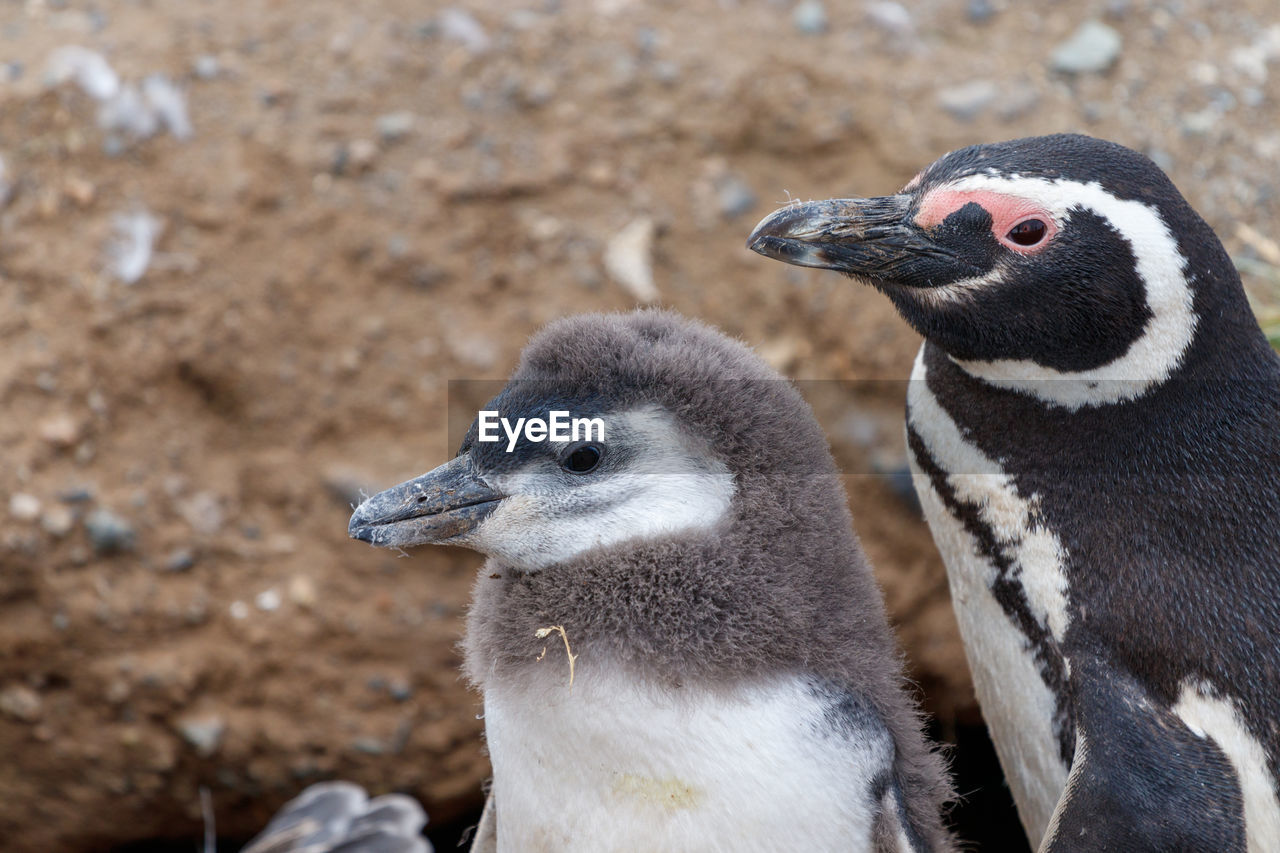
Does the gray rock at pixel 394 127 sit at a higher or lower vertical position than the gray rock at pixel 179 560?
higher

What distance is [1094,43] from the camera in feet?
8.68

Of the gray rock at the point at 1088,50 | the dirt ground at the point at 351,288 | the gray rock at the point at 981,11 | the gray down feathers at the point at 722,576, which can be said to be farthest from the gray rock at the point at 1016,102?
the gray down feathers at the point at 722,576

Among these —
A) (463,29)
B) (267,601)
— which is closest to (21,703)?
(267,601)

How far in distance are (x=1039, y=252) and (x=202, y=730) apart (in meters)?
1.88

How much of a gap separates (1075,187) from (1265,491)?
41cm

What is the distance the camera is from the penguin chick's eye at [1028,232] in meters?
1.37

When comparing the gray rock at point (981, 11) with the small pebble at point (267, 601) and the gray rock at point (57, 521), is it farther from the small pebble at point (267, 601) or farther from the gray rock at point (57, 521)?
the gray rock at point (57, 521)

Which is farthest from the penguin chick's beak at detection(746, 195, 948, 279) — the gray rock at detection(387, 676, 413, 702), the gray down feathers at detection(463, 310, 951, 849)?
the gray rock at detection(387, 676, 413, 702)

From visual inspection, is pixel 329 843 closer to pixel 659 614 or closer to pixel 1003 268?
pixel 659 614

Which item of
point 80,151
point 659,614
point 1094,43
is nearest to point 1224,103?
point 1094,43

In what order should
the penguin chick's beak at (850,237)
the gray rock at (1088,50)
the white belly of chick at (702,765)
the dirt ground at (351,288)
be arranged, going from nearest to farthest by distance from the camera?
the white belly of chick at (702,765)
the penguin chick's beak at (850,237)
the dirt ground at (351,288)
the gray rock at (1088,50)

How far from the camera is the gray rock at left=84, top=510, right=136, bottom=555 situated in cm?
232

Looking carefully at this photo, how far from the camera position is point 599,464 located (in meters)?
1.23

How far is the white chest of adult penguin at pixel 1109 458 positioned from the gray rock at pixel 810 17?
127cm
